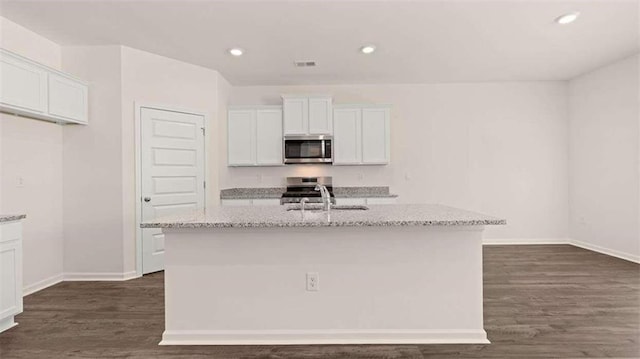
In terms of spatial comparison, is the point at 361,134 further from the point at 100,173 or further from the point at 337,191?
the point at 100,173

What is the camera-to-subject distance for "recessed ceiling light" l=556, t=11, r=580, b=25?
330cm

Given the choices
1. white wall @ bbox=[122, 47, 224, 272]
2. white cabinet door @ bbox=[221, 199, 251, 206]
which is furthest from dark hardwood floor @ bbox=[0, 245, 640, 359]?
white cabinet door @ bbox=[221, 199, 251, 206]

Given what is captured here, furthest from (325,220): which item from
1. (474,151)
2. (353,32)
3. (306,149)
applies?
(474,151)

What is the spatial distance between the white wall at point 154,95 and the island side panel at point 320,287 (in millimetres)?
2046

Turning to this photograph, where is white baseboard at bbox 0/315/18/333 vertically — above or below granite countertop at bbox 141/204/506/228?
below

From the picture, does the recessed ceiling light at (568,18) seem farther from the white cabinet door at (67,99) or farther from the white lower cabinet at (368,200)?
the white cabinet door at (67,99)

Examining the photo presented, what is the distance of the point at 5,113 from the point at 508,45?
5.40 m

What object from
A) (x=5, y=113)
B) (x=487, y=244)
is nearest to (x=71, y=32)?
(x=5, y=113)

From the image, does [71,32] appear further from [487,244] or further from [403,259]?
[487,244]

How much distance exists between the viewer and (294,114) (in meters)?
5.14

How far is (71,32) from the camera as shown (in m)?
3.64

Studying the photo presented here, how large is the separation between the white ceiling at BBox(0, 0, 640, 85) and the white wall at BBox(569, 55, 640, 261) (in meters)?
0.39

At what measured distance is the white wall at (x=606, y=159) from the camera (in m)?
4.55

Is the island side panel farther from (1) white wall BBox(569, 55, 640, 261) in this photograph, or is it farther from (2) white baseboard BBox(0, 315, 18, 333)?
(1) white wall BBox(569, 55, 640, 261)
